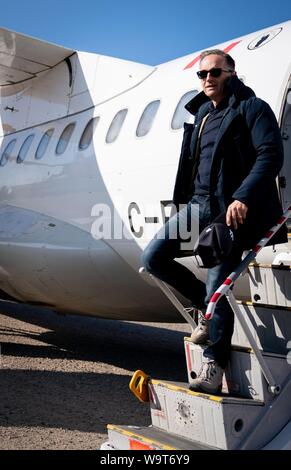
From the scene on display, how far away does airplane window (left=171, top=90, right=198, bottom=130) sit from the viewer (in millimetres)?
5906

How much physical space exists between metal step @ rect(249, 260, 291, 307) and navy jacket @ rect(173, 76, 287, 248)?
0.23 metres

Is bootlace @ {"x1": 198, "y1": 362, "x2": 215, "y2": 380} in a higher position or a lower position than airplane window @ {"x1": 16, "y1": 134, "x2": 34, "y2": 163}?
lower

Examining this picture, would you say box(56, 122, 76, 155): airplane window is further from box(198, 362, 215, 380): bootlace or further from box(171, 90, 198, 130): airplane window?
box(198, 362, 215, 380): bootlace

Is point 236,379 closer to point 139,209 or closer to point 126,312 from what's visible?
point 139,209

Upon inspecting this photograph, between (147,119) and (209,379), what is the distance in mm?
3597

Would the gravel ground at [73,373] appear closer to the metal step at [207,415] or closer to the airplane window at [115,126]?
the metal step at [207,415]

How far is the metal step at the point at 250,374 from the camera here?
3453 mm

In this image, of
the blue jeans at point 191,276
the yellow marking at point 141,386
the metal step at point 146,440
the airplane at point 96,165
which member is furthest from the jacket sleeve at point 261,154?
the airplane at point 96,165

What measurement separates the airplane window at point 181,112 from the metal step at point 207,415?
2986 millimetres

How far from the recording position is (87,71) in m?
7.91

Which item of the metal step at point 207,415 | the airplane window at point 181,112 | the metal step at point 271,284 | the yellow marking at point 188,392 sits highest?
the airplane window at point 181,112

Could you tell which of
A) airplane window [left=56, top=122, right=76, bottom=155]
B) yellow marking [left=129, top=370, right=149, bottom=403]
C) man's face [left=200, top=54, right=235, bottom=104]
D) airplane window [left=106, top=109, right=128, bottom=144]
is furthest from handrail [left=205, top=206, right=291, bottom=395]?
airplane window [left=56, top=122, right=76, bottom=155]

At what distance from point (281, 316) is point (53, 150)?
4.96 meters
